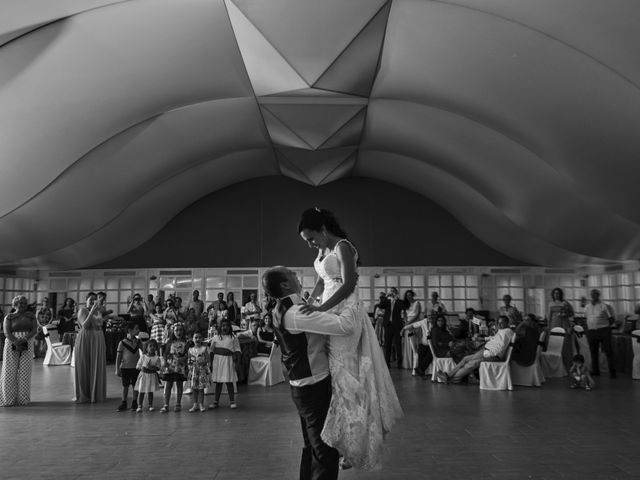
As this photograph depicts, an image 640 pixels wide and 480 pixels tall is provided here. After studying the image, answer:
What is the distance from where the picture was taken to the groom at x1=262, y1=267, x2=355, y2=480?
3.08m

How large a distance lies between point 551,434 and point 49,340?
39.5 ft

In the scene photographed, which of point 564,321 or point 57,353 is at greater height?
point 564,321

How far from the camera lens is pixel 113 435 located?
606 centimetres

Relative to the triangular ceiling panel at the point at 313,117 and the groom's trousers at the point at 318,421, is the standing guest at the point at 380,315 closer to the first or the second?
the triangular ceiling panel at the point at 313,117

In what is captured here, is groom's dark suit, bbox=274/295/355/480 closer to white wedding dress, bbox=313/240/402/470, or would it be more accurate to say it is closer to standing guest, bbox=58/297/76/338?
white wedding dress, bbox=313/240/402/470

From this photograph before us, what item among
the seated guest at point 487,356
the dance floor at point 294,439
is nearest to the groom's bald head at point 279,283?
the dance floor at point 294,439

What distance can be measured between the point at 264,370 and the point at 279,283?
7613 millimetres

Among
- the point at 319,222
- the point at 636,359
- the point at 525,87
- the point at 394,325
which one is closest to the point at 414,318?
the point at 394,325

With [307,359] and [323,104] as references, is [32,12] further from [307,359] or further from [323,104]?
[307,359]

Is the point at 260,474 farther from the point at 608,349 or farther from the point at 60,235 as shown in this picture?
the point at 60,235

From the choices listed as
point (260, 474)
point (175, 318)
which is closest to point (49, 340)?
point (175, 318)

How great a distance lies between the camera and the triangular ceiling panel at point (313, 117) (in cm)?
1265

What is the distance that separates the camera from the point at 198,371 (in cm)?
764

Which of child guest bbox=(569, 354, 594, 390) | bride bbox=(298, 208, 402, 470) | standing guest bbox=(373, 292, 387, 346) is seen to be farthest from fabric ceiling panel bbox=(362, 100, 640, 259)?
bride bbox=(298, 208, 402, 470)
